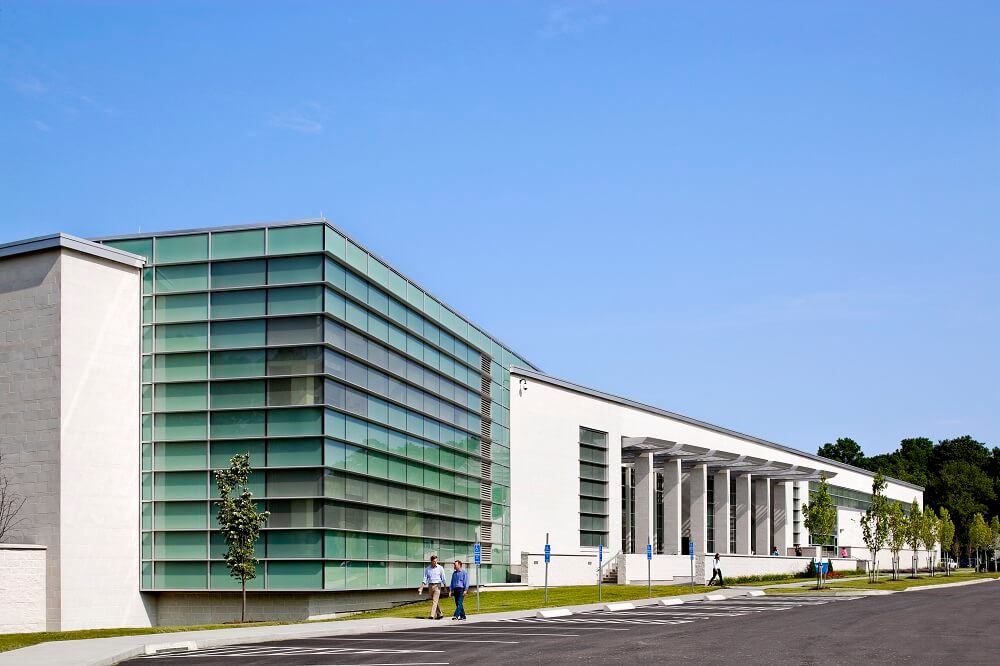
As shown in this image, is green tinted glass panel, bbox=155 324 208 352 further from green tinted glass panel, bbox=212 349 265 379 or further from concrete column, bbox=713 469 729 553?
concrete column, bbox=713 469 729 553

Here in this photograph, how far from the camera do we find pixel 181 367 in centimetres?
3862

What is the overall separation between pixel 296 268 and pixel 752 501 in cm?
6211

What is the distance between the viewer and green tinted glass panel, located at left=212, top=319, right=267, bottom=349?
3828 centimetres

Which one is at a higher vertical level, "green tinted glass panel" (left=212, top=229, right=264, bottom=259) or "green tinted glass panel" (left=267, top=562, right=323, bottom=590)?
"green tinted glass panel" (left=212, top=229, right=264, bottom=259)

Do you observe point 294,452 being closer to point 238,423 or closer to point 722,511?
point 238,423

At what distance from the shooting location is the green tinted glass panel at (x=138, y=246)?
129 feet

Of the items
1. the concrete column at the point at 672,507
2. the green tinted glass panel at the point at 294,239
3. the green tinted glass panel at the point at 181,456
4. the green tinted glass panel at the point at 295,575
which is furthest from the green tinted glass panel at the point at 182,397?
the concrete column at the point at 672,507

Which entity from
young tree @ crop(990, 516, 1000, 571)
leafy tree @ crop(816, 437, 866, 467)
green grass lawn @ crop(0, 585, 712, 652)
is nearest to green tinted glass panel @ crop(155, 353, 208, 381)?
green grass lawn @ crop(0, 585, 712, 652)

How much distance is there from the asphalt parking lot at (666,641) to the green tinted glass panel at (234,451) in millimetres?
8878

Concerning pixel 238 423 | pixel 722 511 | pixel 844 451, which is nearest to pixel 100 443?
pixel 238 423

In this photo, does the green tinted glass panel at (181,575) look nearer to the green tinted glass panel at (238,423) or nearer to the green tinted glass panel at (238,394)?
the green tinted glass panel at (238,423)

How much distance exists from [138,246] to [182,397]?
17.8ft

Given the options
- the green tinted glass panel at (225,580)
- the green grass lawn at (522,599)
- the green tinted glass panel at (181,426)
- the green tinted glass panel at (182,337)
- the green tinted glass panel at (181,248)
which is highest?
the green tinted glass panel at (181,248)

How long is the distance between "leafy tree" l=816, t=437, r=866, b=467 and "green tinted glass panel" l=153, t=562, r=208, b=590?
489 feet
